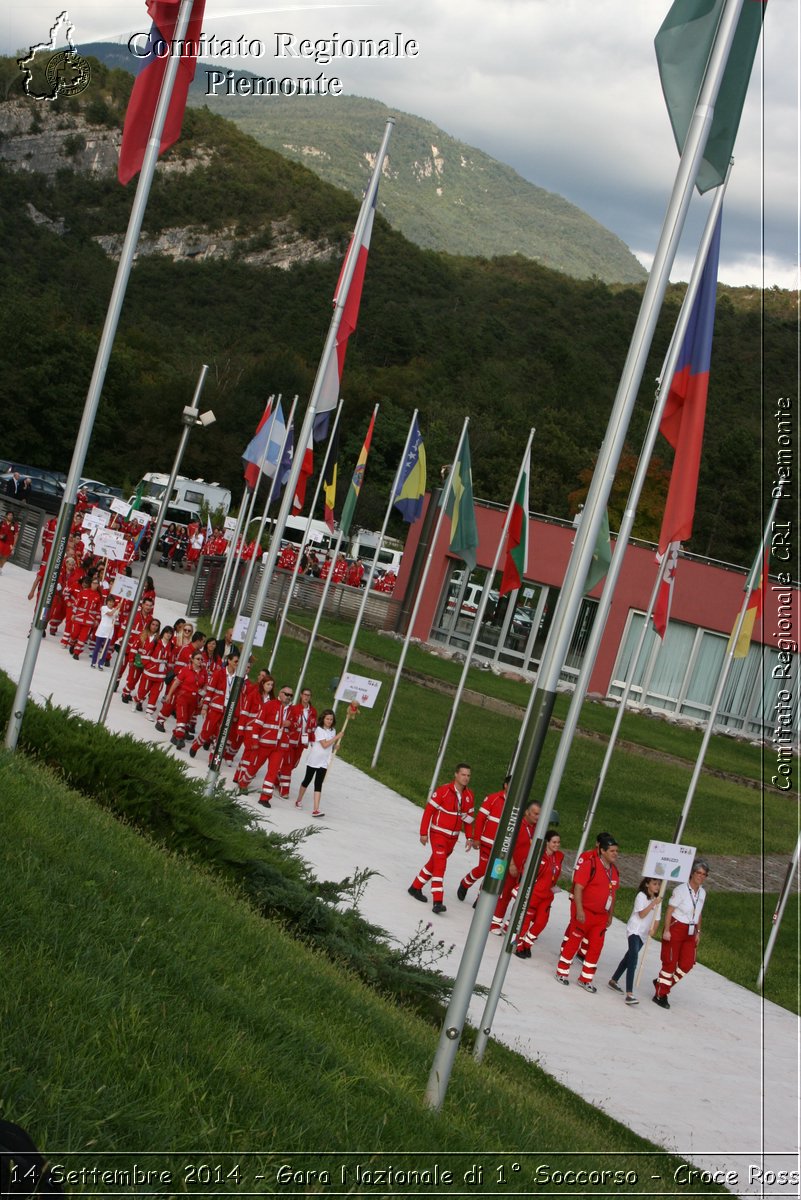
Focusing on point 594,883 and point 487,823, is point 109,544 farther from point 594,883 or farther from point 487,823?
point 594,883

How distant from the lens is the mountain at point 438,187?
125000mm

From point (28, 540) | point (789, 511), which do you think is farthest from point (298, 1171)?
point (28, 540)

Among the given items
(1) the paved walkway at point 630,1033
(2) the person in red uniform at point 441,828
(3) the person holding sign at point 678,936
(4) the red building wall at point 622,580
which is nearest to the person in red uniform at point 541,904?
(1) the paved walkway at point 630,1033

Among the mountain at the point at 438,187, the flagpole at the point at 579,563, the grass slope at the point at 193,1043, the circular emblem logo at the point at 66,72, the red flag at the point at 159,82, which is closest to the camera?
the grass slope at the point at 193,1043

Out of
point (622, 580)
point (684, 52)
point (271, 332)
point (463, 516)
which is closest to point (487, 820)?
point (463, 516)

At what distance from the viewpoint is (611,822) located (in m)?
22.3

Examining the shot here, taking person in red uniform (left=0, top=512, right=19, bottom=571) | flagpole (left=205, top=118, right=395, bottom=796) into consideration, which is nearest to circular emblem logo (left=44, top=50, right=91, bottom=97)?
flagpole (left=205, top=118, right=395, bottom=796)

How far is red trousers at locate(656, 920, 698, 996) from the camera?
13.8 m

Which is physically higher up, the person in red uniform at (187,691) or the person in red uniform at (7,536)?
the person in red uniform at (7,536)

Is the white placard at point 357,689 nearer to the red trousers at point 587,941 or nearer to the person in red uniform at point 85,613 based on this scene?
the red trousers at point 587,941

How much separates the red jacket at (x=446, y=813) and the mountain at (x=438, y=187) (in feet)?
317

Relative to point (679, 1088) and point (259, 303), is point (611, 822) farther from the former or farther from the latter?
point (259, 303)

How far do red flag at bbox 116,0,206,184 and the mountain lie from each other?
96.7 meters

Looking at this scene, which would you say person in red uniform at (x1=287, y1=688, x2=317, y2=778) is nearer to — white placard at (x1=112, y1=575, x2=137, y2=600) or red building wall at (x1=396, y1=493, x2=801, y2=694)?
white placard at (x1=112, y1=575, x2=137, y2=600)
